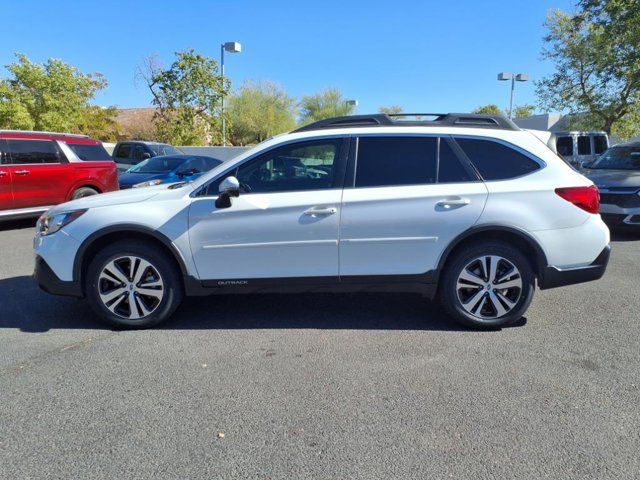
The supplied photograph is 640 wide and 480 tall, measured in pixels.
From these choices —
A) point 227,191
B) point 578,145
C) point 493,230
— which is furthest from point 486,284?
point 578,145

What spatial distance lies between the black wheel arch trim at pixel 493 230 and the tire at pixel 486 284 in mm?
83

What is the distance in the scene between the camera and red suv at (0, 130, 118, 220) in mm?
8930

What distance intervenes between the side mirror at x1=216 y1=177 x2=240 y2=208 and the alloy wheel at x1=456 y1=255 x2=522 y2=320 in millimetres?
2056

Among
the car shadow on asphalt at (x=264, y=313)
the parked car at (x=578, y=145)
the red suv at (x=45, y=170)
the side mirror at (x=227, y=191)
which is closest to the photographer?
the side mirror at (x=227, y=191)

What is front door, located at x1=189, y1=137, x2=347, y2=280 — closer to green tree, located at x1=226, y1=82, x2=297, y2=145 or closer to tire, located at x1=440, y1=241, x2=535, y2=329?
tire, located at x1=440, y1=241, x2=535, y2=329

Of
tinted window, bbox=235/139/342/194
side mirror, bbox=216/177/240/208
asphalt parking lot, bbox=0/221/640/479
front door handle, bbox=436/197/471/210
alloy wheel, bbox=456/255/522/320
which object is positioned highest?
tinted window, bbox=235/139/342/194

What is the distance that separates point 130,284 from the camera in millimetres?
4234

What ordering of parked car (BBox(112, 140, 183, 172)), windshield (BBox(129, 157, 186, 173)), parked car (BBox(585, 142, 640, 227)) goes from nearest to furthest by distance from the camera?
parked car (BBox(585, 142, 640, 227)) < windshield (BBox(129, 157, 186, 173)) < parked car (BBox(112, 140, 183, 172))

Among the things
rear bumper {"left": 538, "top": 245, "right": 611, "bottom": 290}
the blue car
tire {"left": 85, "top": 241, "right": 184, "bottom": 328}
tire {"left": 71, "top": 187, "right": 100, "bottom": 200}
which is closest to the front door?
tire {"left": 85, "top": 241, "right": 184, "bottom": 328}

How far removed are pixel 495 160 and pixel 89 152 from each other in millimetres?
8713

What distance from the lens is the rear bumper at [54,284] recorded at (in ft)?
13.9

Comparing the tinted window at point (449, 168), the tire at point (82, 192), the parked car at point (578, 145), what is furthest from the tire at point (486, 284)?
the parked car at point (578, 145)

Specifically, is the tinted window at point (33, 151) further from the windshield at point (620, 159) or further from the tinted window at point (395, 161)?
the windshield at point (620, 159)

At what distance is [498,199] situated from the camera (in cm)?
415
